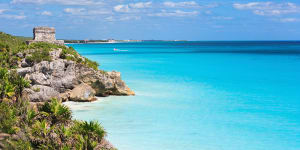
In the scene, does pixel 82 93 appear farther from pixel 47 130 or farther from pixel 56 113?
pixel 47 130

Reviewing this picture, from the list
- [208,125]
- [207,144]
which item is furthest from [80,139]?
[208,125]

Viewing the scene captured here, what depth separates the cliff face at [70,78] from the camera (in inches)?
674

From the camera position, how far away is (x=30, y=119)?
919cm

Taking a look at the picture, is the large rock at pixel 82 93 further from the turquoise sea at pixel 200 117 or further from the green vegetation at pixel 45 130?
the green vegetation at pixel 45 130

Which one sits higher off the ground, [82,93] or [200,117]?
[82,93]

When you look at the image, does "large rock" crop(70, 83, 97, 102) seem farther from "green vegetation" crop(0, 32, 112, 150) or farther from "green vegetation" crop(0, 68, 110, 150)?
"green vegetation" crop(0, 68, 110, 150)

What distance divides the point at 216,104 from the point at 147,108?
14.8ft

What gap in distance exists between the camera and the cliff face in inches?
674

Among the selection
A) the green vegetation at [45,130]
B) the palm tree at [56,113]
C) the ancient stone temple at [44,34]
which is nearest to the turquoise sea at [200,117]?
the palm tree at [56,113]

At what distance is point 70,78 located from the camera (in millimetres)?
18094

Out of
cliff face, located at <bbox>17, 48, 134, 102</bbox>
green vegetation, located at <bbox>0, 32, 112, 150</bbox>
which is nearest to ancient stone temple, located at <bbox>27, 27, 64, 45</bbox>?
cliff face, located at <bbox>17, 48, 134, 102</bbox>

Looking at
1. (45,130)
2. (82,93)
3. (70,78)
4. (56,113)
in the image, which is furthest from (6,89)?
(70,78)

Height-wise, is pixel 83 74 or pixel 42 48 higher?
pixel 42 48

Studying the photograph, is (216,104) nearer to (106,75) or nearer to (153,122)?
(153,122)
